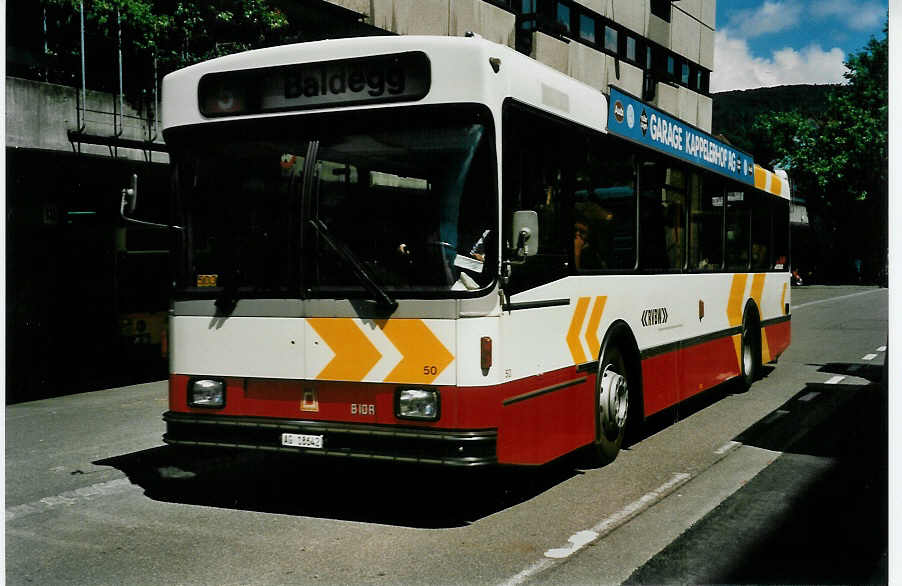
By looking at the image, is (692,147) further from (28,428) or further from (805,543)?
(28,428)

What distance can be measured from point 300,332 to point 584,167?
8.63 feet

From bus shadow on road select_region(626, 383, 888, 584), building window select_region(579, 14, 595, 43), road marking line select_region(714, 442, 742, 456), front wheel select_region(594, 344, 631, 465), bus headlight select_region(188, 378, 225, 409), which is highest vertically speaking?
building window select_region(579, 14, 595, 43)

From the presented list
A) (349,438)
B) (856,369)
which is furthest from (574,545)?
(856,369)

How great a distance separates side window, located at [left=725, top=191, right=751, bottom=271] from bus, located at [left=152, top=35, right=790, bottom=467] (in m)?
4.79

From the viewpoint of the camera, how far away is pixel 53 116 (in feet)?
43.4

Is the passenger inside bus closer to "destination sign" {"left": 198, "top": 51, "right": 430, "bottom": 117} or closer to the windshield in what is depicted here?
the windshield

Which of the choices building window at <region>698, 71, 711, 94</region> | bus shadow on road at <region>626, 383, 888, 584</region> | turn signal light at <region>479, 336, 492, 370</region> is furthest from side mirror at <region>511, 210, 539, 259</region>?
building window at <region>698, 71, 711, 94</region>

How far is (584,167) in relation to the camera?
288 inches

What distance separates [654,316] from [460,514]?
3.25m

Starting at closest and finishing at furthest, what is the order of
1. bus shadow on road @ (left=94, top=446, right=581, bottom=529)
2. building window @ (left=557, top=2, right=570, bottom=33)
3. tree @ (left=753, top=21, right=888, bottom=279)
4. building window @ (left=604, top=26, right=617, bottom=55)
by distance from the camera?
bus shadow on road @ (left=94, top=446, right=581, bottom=529) → building window @ (left=557, top=2, right=570, bottom=33) → building window @ (left=604, top=26, right=617, bottom=55) → tree @ (left=753, top=21, right=888, bottom=279)

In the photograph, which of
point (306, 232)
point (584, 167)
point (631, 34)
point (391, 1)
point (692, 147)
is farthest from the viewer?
point (631, 34)

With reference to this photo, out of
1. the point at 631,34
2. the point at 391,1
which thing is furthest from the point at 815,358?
the point at 631,34

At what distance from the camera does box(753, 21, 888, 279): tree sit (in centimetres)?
4303

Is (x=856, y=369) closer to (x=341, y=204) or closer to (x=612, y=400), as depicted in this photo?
(x=612, y=400)
